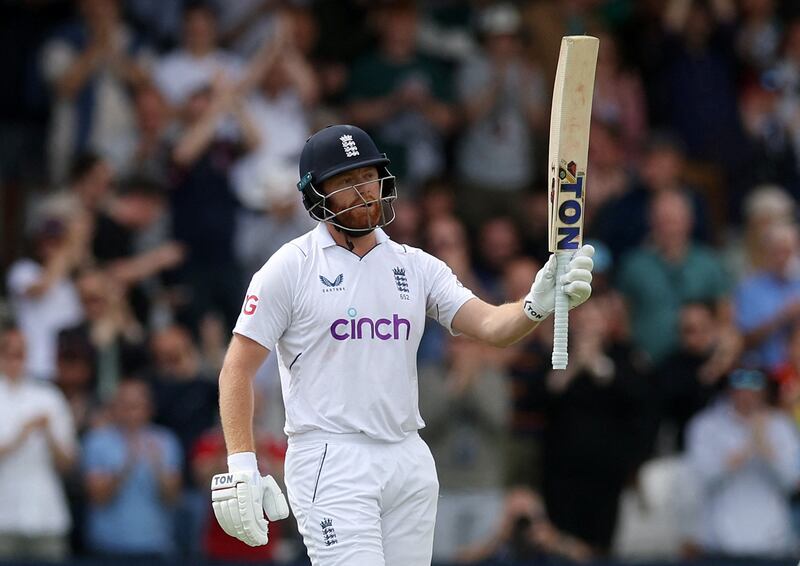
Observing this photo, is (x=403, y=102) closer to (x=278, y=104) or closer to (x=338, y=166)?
(x=278, y=104)

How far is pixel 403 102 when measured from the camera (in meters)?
→ 13.8

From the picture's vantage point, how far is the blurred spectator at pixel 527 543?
1147 centimetres

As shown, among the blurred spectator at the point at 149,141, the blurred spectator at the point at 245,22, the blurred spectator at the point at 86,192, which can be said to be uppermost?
the blurred spectator at the point at 245,22

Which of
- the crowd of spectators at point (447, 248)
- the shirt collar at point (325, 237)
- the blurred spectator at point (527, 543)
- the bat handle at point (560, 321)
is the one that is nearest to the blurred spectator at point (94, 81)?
the crowd of spectators at point (447, 248)

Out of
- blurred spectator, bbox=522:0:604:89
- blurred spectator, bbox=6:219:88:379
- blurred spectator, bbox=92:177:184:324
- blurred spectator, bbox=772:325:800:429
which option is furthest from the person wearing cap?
Answer: blurred spectator, bbox=522:0:604:89

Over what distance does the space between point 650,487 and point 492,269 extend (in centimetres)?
225

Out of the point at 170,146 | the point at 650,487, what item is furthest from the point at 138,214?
the point at 650,487

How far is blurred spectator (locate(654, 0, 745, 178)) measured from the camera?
576 inches

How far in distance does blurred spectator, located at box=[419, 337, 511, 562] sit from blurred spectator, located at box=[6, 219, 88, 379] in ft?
8.89

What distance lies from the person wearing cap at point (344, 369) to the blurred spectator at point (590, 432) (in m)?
4.04

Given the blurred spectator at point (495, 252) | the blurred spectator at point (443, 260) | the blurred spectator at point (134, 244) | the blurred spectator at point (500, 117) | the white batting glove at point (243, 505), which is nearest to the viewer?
the white batting glove at point (243, 505)

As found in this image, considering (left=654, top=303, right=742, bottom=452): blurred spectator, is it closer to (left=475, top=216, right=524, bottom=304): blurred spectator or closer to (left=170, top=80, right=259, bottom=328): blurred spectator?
(left=475, top=216, right=524, bottom=304): blurred spectator

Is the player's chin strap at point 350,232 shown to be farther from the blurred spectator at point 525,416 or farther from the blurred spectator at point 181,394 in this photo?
the blurred spectator at point 181,394

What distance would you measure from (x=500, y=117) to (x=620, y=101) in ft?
4.14
